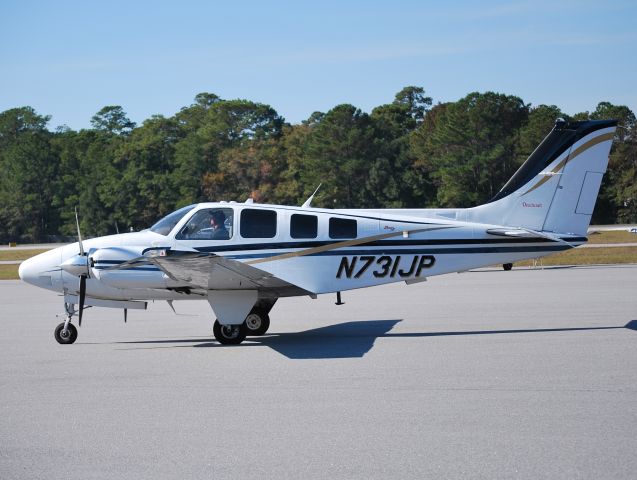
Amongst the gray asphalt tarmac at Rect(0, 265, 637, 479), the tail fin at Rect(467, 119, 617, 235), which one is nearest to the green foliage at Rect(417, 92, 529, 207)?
the gray asphalt tarmac at Rect(0, 265, 637, 479)

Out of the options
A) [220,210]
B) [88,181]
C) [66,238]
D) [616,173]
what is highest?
[220,210]

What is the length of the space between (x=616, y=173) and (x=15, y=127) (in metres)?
86.7

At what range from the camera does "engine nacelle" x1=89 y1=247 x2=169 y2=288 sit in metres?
12.7

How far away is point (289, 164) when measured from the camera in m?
85.6

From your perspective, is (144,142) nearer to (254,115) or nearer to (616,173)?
(254,115)

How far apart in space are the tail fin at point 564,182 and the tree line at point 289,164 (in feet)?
199

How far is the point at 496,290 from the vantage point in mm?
20812

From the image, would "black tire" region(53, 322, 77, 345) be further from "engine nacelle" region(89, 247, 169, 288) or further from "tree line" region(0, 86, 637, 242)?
"tree line" region(0, 86, 637, 242)

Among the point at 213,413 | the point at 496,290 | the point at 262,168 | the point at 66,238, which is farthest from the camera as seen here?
the point at 66,238

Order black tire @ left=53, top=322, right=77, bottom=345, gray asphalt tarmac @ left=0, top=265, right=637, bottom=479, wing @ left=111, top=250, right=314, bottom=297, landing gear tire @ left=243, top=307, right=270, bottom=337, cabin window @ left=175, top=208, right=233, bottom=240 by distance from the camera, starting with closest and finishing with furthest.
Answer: gray asphalt tarmac @ left=0, top=265, right=637, bottom=479 → wing @ left=111, top=250, right=314, bottom=297 → cabin window @ left=175, top=208, right=233, bottom=240 → black tire @ left=53, top=322, right=77, bottom=345 → landing gear tire @ left=243, top=307, right=270, bottom=337

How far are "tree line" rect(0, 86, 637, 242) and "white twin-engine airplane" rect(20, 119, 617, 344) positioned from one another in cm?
6086

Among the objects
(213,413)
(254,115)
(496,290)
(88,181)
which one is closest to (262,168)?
(254,115)

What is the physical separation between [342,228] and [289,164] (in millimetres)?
72908

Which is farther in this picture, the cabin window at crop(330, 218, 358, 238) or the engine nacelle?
the cabin window at crop(330, 218, 358, 238)
